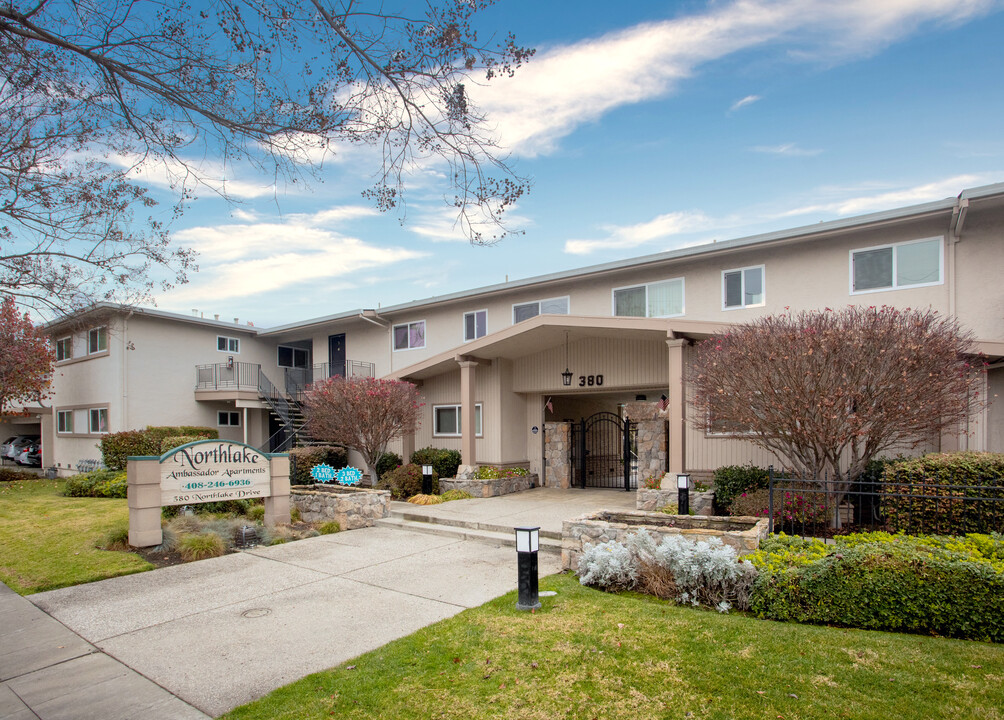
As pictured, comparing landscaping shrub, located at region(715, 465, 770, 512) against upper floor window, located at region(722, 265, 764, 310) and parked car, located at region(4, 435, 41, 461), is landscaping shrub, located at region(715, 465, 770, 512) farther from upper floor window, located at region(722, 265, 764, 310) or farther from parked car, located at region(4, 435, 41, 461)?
parked car, located at region(4, 435, 41, 461)

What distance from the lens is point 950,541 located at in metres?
6.45

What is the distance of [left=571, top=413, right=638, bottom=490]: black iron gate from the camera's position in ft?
55.7

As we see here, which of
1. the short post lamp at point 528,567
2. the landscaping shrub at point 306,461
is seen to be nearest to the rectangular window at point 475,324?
the landscaping shrub at point 306,461

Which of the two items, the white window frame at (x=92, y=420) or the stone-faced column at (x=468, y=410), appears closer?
the stone-faced column at (x=468, y=410)

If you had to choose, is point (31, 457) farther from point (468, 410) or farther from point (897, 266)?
point (897, 266)

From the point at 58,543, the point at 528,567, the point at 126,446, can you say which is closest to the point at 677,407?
the point at 528,567

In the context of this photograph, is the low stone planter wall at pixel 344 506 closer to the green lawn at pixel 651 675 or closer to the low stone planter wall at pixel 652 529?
the low stone planter wall at pixel 652 529

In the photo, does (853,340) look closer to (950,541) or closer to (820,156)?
(950,541)

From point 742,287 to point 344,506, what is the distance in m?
9.87

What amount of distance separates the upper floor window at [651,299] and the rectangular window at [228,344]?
1559 centimetres

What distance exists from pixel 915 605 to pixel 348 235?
715 centimetres

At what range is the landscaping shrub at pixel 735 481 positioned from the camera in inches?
434

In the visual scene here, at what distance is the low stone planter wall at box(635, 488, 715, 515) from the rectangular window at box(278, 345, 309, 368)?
1826 centimetres

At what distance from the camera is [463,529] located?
35.1ft
